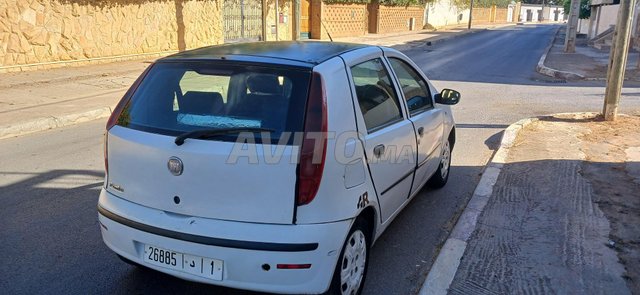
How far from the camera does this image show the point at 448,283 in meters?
3.44

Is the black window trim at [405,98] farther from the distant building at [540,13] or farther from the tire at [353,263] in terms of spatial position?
the distant building at [540,13]

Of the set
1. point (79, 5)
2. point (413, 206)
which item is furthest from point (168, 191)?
point (79, 5)

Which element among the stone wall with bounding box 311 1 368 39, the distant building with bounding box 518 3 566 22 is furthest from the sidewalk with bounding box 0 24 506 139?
the distant building with bounding box 518 3 566 22

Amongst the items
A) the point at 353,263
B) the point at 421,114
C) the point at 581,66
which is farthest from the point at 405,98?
the point at 581,66

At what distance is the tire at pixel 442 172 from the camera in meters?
5.23

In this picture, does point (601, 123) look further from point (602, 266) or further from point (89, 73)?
point (89, 73)

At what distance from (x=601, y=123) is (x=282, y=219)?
7.82 meters

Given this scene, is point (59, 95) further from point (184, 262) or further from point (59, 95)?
point (184, 262)

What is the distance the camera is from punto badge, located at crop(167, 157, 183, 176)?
2762 millimetres

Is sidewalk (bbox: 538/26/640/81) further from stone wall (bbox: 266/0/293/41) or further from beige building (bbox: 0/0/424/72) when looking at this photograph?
stone wall (bbox: 266/0/293/41)

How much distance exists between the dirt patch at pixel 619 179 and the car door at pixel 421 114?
5.19ft

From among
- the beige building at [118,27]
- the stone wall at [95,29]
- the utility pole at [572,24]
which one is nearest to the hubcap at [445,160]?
the beige building at [118,27]

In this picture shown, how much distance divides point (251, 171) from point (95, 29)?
1352cm

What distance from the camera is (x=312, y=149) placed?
2699 mm
